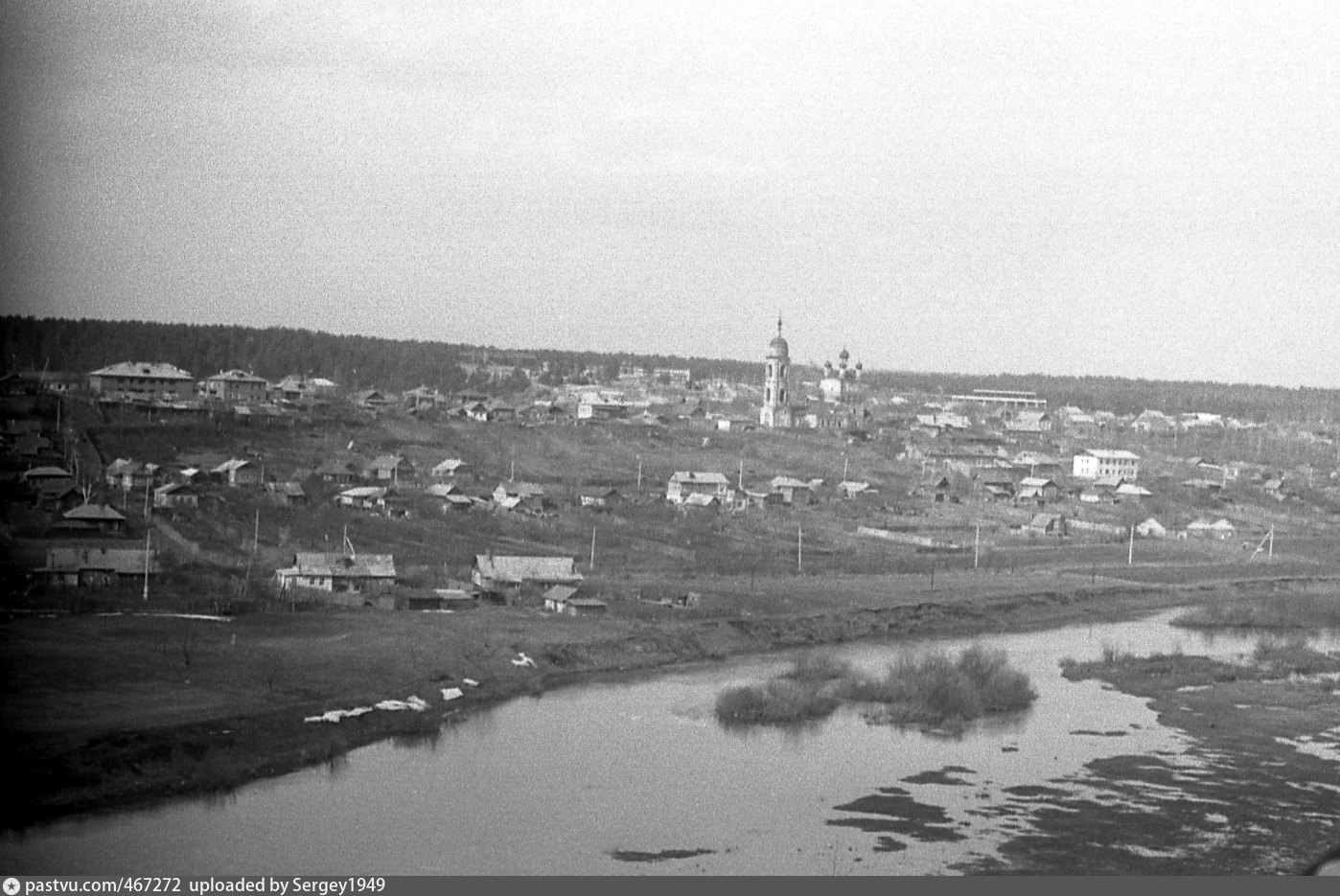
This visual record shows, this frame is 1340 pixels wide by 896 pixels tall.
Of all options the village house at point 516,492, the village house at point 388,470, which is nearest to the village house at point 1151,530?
the village house at point 516,492

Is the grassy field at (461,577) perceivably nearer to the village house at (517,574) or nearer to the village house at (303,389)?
the village house at (517,574)

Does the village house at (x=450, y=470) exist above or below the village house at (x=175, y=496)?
above

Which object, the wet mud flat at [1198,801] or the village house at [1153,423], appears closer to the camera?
the wet mud flat at [1198,801]

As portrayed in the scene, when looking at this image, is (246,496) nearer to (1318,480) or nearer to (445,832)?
(445,832)

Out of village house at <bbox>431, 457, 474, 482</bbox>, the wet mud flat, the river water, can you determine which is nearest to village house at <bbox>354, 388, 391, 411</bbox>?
village house at <bbox>431, 457, 474, 482</bbox>

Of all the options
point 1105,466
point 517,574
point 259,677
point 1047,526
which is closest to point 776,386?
point 1105,466

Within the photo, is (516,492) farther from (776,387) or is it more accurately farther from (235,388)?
(776,387)
